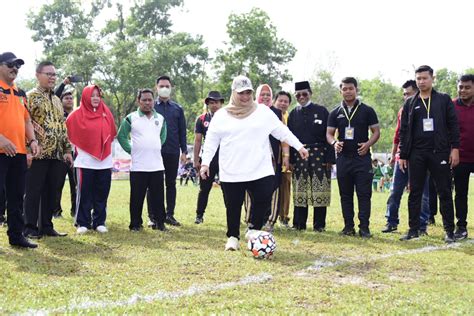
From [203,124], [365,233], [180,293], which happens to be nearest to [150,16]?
[203,124]

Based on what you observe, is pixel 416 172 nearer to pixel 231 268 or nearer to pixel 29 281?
pixel 231 268

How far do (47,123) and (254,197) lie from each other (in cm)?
298

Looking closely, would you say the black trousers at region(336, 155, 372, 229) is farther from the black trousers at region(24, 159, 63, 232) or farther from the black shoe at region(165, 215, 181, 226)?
the black trousers at region(24, 159, 63, 232)

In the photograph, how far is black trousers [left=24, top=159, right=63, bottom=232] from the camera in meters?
7.51

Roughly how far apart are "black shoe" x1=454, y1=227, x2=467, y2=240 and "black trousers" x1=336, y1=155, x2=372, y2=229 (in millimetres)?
1236

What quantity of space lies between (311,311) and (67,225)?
6153 millimetres

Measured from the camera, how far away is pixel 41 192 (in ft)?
25.1

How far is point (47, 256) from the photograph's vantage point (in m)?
6.28

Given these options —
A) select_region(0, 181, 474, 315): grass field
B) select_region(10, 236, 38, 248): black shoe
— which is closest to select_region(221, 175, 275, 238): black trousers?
select_region(0, 181, 474, 315): grass field

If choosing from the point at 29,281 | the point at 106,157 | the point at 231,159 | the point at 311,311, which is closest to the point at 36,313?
the point at 29,281

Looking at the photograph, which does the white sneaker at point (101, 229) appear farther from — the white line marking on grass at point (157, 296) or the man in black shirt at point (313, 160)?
the white line marking on grass at point (157, 296)

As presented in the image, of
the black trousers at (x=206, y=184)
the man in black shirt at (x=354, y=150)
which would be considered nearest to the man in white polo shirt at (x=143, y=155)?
the black trousers at (x=206, y=184)

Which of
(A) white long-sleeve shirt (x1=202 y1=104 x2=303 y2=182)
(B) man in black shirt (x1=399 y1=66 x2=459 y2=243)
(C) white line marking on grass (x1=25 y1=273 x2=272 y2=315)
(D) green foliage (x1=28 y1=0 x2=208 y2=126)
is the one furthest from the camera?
(D) green foliage (x1=28 y1=0 x2=208 y2=126)

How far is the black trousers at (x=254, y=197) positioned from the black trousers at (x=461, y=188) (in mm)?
2974
